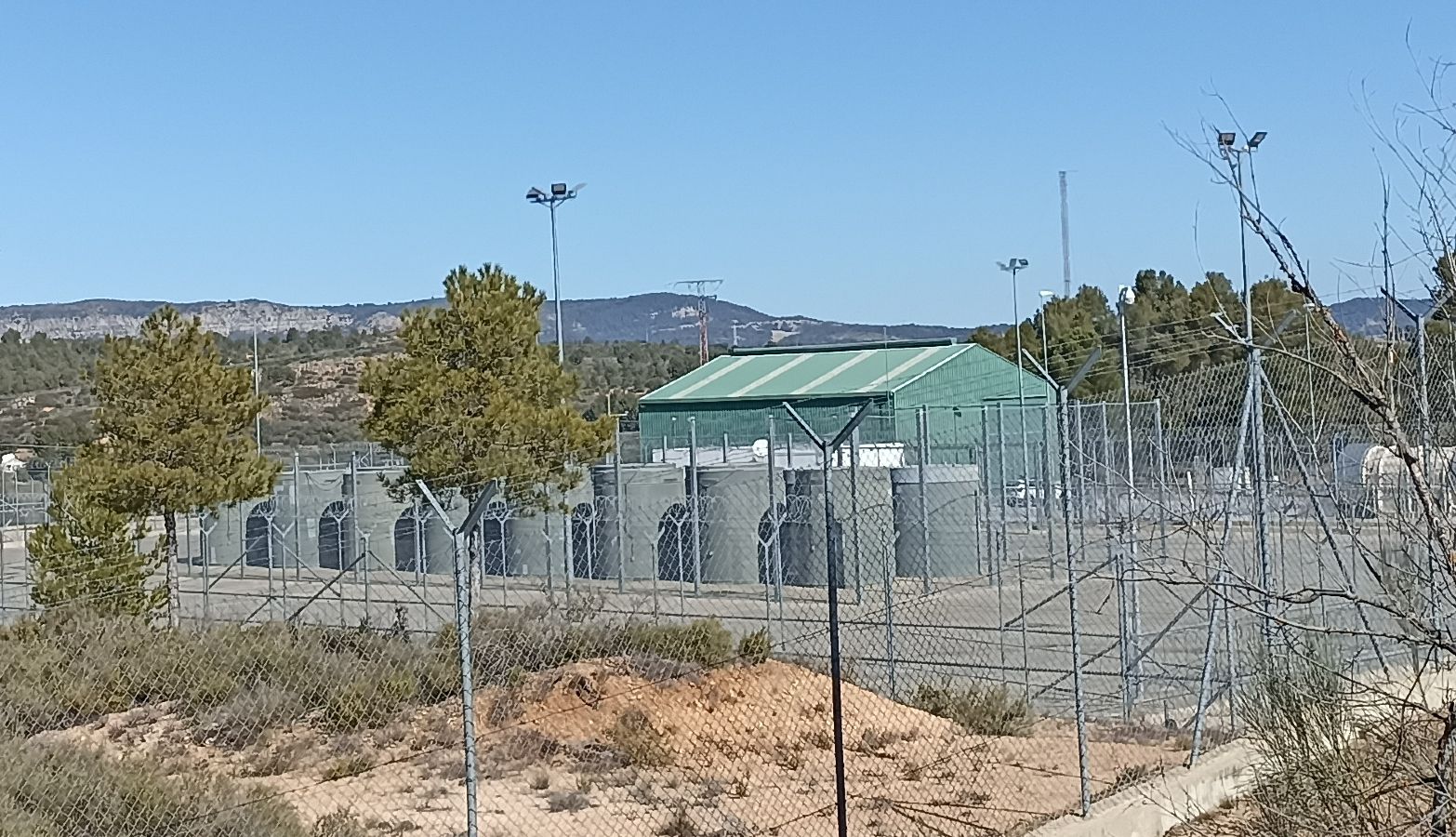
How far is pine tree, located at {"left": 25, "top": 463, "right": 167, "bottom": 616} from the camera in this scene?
14109 millimetres

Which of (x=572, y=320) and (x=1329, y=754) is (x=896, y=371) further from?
(x=572, y=320)

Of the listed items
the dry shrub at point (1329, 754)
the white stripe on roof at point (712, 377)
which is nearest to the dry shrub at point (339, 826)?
the dry shrub at point (1329, 754)

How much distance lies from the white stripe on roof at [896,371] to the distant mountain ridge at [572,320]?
5284 cm

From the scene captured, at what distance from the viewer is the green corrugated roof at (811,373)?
121 ft

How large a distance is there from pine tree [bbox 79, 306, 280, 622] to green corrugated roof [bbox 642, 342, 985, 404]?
58.5 ft

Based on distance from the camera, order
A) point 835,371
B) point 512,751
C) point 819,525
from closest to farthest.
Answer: point 512,751 → point 819,525 → point 835,371

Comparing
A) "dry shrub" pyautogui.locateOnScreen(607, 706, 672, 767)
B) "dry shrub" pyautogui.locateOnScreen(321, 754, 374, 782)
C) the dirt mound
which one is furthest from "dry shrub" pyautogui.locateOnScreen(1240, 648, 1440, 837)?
"dry shrub" pyautogui.locateOnScreen(321, 754, 374, 782)

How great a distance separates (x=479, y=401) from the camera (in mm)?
19375

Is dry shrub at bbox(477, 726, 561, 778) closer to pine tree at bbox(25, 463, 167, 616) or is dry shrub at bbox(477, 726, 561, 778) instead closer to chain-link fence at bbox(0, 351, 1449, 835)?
chain-link fence at bbox(0, 351, 1449, 835)

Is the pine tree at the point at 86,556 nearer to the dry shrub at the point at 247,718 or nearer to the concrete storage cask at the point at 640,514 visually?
the dry shrub at the point at 247,718

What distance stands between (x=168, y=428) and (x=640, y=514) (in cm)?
721

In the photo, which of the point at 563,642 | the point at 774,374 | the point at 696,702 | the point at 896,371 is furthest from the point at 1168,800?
the point at 774,374

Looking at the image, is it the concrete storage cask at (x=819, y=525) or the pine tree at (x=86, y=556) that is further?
the concrete storage cask at (x=819, y=525)

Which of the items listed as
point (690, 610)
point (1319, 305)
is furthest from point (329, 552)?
point (1319, 305)
